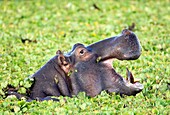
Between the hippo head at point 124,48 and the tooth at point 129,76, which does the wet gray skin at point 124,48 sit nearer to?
the hippo head at point 124,48

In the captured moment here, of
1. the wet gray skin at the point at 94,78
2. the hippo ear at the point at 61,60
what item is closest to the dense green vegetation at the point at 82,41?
the wet gray skin at the point at 94,78

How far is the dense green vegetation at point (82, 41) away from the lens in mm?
6383

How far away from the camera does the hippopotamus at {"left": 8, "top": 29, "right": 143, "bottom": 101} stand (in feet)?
21.8

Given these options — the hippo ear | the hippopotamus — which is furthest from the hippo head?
the hippo ear

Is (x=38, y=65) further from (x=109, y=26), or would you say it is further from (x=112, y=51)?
(x=109, y=26)

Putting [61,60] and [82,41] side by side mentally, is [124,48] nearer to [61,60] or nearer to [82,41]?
[61,60]

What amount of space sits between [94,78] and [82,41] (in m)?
3.40

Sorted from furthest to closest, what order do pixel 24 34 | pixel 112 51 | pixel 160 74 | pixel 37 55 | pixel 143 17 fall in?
1. pixel 143 17
2. pixel 24 34
3. pixel 37 55
4. pixel 160 74
5. pixel 112 51

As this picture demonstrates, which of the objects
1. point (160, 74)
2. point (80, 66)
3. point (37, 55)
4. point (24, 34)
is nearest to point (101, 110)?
point (80, 66)

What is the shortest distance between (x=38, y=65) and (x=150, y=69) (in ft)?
5.23

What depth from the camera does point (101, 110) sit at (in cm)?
621

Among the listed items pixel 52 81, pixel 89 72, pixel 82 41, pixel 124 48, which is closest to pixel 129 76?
pixel 124 48

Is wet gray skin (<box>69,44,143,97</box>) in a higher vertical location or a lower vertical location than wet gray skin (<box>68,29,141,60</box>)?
lower

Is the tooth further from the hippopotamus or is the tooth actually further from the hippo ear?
the hippo ear
